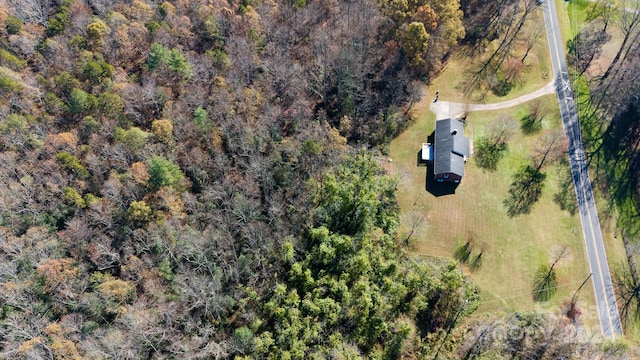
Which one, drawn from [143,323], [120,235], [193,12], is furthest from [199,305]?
[193,12]

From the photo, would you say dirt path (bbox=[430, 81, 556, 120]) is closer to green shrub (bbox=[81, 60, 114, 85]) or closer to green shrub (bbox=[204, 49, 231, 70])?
green shrub (bbox=[204, 49, 231, 70])

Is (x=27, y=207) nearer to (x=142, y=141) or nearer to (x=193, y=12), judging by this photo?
(x=142, y=141)

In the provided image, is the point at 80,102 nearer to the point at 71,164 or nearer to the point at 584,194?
the point at 71,164

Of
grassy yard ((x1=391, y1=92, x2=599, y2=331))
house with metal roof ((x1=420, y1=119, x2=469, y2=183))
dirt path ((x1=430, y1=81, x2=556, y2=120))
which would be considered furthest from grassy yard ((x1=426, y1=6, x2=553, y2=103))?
house with metal roof ((x1=420, y1=119, x2=469, y2=183))

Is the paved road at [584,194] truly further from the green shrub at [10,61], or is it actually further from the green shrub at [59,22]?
the green shrub at [10,61]

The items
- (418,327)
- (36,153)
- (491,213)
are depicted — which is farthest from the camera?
(491,213)

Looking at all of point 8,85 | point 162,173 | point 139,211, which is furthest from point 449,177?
point 8,85

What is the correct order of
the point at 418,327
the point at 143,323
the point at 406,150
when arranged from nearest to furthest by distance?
the point at 143,323 < the point at 418,327 < the point at 406,150
